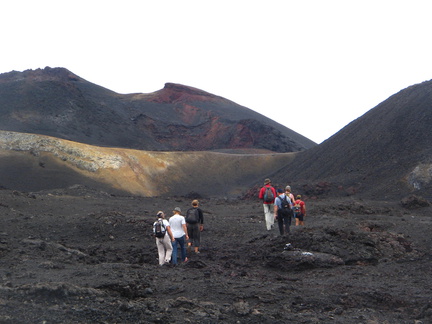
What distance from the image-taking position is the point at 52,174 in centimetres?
3578

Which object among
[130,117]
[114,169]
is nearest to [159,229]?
[114,169]

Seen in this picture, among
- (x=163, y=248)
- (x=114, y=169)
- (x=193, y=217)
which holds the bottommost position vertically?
(x=163, y=248)

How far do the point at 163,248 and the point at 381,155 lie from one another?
2657cm

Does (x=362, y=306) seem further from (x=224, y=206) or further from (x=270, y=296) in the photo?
(x=224, y=206)

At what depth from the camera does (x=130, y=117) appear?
7588 centimetres

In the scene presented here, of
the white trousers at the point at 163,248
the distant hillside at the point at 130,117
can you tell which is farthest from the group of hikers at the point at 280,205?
the distant hillside at the point at 130,117

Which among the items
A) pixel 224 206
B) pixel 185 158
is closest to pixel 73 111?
pixel 185 158

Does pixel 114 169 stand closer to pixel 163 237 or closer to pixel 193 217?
pixel 193 217

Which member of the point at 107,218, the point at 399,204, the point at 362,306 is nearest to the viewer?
the point at 362,306

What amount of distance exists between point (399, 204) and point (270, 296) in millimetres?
19761

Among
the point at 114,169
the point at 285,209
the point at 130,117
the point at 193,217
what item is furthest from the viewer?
the point at 130,117

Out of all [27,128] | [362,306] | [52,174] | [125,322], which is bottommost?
[362,306]

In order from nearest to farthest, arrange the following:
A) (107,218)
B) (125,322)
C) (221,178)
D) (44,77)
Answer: (125,322) → (107,218) → (221,178) → (44,77)

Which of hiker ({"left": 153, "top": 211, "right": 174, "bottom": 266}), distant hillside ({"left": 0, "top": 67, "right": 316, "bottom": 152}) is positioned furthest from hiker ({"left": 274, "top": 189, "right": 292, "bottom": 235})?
distant hillside ({"left": 0, "top": 67, "right": 316, "bottom": 152})
